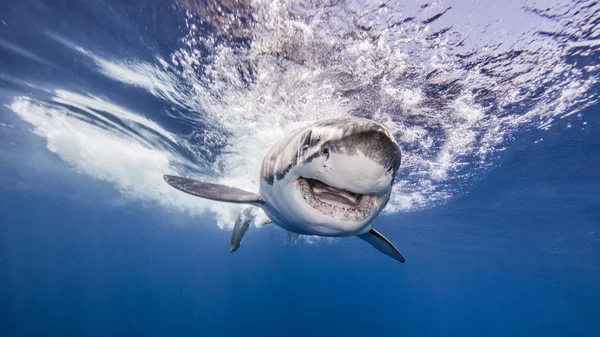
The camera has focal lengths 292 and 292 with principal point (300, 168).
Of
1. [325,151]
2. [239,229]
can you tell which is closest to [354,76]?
[239,229]

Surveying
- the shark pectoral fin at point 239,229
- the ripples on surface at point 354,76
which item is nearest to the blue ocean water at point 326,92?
the ripples on surface at point 354,76

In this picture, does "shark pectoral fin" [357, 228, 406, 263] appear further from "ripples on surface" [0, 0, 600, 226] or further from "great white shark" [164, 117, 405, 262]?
"ripples on surface" [0, 0, 600, 226]

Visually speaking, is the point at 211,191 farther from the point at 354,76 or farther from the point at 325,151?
the point at 354,76

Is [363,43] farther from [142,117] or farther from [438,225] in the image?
[438,225]

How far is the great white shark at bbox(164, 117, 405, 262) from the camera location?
2.10m

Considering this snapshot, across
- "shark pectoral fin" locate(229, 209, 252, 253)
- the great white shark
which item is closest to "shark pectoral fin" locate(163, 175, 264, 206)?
→ the great white shark

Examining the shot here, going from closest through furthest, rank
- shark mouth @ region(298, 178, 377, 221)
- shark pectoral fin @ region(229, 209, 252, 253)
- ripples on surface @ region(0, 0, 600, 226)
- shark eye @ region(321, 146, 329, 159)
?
shark eye @ region(321, 146, 329, 159)
shark mouth @ region(298, 178, 377, 221)
ripples on surface @ region(0, 0, 600, 226)
shark pectoral fin @ region(229, 209, 252, 253)

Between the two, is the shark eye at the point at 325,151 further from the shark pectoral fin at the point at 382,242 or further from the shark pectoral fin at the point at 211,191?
the shark pectoral fin at the point at 382,242

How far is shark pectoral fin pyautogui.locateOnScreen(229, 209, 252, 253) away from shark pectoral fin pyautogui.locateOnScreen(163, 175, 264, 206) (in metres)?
5.05

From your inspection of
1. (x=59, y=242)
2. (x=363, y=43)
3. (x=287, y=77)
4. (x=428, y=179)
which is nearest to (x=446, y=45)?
(x=363, y=43)

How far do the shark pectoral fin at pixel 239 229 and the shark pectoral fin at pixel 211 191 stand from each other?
5.05 metres

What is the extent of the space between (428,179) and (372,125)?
49.2 ft

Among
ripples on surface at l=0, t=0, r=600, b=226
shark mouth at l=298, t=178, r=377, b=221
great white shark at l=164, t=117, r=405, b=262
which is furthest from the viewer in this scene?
ripples on surface at l=0, t=0, r=600, b=226

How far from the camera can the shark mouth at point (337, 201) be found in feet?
8.80
